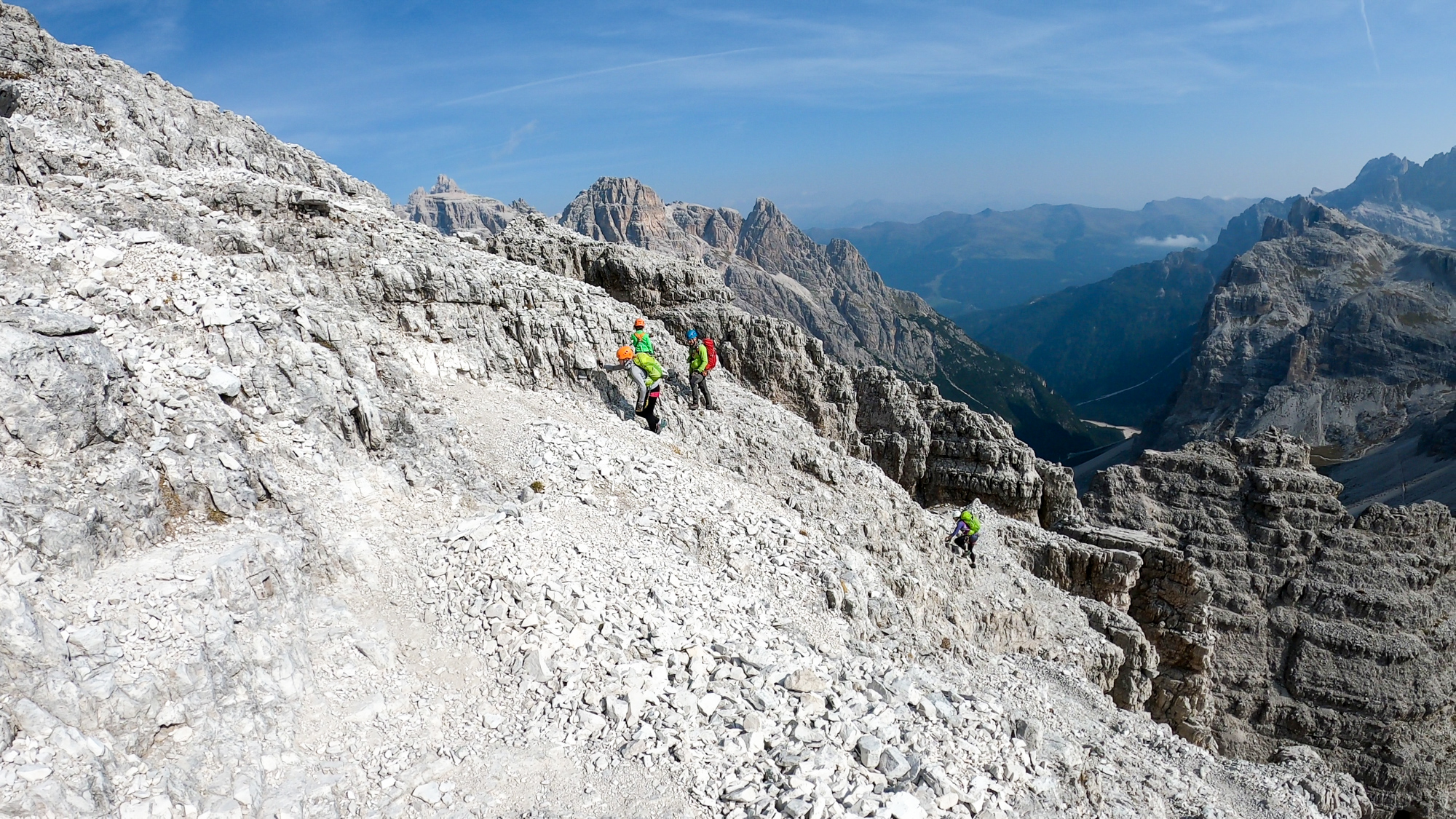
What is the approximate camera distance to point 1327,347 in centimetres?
12000

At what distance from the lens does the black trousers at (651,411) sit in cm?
2476

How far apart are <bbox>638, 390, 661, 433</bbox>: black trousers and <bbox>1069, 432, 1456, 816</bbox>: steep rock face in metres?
25.1

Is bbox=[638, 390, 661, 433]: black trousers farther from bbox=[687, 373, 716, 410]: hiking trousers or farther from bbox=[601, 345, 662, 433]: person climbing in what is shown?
bbox=[687, 373, 716, 410]: hiking trousers

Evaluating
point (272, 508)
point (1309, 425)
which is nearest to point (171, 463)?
point (272, 508)

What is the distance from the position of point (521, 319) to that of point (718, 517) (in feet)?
35.7

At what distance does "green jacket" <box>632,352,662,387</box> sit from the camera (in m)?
23.7

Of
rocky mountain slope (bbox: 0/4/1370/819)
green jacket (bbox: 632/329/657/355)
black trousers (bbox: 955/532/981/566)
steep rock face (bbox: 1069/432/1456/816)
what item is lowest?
steep rock face (bbox: 1069/432/1456/816)

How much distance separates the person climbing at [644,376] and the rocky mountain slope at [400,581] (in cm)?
71

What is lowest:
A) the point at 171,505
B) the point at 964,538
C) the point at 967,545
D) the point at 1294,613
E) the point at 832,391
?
the point at 1294,613

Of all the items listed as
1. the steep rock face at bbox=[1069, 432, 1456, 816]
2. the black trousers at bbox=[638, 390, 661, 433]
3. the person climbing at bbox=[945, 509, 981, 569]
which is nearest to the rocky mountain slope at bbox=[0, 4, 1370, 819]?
the black trousers at bbox=[638, 390, 661, 433]

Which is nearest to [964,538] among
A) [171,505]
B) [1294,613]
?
[171,505]

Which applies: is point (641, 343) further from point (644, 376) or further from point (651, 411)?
point (644, 376)

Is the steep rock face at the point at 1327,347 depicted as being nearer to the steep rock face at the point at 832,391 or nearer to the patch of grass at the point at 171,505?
the steep rock face at the point at 832,391

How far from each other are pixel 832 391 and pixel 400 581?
28528 millimetres
